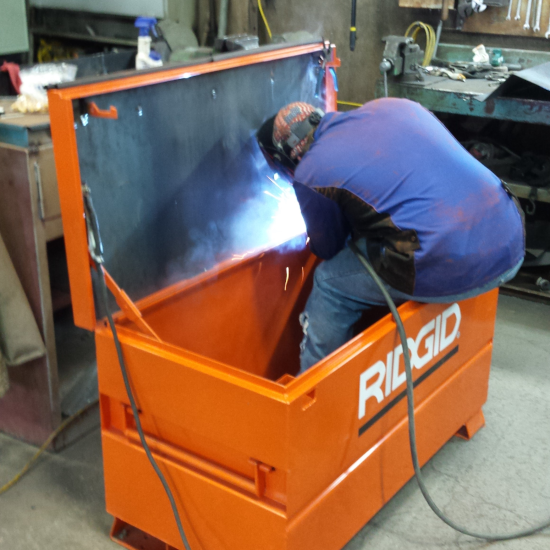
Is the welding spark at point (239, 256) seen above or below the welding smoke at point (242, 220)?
below

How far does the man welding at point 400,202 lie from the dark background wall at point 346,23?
1.78 m

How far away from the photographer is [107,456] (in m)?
1.44

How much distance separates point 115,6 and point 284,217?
184 centimetres

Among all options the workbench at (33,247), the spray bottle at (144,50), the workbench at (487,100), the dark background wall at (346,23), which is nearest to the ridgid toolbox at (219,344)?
the workbench at (33,247)

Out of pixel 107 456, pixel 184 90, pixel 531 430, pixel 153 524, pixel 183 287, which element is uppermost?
pixel 184 90

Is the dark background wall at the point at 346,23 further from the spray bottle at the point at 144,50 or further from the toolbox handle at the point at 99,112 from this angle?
the toolbox handle at the point at 99,112

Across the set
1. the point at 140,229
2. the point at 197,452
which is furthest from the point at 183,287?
the point at 197,452

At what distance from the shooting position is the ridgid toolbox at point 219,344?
1.20 meters

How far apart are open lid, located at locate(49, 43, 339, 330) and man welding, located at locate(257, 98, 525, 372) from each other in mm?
147

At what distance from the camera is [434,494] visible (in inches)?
66.4

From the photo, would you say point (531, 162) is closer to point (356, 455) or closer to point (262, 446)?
point (356, 455)

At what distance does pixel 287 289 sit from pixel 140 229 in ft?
1.91

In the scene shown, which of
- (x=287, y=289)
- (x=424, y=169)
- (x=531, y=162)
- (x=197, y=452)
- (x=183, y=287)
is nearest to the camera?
(x=197, y=452)

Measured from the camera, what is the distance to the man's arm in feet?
4.77
